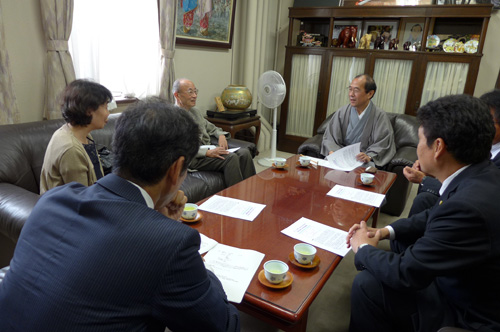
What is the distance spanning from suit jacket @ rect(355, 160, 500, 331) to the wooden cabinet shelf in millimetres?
3078

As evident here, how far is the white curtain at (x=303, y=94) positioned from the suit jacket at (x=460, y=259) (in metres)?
3.44

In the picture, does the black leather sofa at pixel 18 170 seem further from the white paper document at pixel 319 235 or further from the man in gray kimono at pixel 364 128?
the man in gray kimono at pixel 364 128

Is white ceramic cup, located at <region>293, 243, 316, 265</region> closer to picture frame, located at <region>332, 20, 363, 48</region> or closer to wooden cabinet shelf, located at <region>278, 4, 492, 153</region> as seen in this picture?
wooden cabinet shelf, located at <region>278, 4, 492, 153</region>

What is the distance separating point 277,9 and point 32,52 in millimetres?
3384

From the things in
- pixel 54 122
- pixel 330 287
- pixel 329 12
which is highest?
→ pixel 329 12

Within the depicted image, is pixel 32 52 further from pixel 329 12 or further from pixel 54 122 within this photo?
pixel 329 12

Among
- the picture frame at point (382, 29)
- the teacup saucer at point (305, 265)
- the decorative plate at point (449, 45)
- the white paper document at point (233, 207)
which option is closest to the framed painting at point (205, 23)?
the picture frame at point (382, 29)

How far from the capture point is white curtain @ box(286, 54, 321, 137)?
4.36 meters

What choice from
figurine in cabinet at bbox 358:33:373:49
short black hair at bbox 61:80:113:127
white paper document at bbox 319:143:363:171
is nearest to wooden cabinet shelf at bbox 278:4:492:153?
figurine in cabinet at bbox 358:33:373:49

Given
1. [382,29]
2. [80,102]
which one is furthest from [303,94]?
[80,102]

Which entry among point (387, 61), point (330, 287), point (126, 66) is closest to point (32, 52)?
point (126, 66)

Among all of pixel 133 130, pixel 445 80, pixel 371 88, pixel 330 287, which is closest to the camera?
pixel 133 130

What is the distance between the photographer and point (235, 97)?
4000mm

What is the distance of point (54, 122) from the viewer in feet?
7.00
